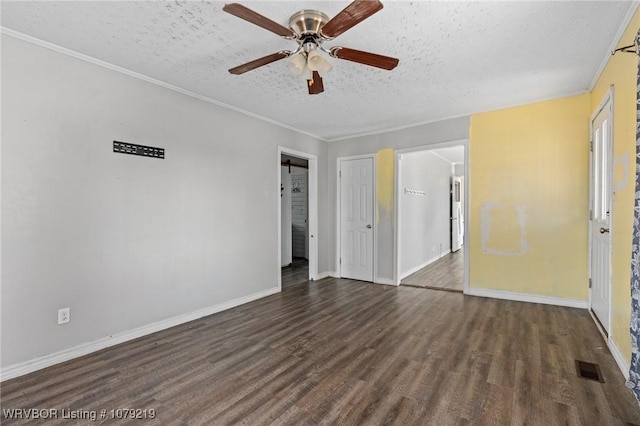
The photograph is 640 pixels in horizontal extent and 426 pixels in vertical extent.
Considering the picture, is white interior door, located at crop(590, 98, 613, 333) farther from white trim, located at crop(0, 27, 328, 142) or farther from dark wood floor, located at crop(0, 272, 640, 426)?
white trim, located at crop(0, 27, 328, 142)

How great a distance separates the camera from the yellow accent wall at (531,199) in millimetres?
3617

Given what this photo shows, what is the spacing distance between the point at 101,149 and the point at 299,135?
116 inches

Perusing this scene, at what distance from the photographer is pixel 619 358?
91.0 inches

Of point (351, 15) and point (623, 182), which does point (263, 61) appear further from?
point (623, 182)

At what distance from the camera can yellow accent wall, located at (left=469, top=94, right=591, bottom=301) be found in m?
3.62

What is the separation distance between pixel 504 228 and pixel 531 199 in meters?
0.49

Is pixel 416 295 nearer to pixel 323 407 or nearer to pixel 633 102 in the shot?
pixel 323 407

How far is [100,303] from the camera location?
8.86 feet

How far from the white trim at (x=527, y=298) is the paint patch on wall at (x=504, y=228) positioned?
0.53 meters

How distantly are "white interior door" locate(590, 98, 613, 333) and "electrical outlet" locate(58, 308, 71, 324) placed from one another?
15.3ft

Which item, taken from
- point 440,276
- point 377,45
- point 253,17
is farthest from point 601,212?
point 253,17

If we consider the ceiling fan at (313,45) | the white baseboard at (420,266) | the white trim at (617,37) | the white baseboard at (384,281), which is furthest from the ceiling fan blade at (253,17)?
the white baseboard at (420,266)

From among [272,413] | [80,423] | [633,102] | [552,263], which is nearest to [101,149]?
[80,423]

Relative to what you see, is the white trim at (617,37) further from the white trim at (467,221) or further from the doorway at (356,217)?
the doorway at (356,217)
